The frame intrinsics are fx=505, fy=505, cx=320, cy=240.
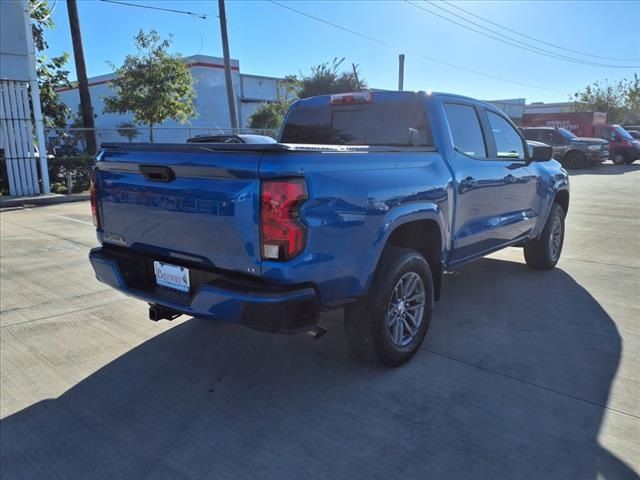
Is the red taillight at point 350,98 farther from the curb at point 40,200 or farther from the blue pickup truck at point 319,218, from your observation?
the curb at point 40,200

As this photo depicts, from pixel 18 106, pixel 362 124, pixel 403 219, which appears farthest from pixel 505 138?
pixel 18 106

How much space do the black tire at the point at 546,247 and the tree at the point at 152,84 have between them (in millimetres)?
15343

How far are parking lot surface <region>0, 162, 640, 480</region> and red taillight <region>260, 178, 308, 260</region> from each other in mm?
1066

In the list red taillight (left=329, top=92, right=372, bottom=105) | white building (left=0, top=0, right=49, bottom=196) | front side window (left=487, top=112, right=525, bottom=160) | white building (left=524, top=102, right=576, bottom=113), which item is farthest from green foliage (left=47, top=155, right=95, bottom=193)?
white building (left=524, top=102, right=576, bottom=113)

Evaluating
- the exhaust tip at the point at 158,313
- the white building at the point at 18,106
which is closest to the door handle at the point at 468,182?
the exhaust tip at the point at 158,313

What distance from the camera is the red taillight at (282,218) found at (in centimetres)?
259

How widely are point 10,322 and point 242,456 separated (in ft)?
9.91

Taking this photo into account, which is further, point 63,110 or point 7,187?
point 63,110

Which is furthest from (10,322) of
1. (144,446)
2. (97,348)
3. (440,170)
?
(440,170)

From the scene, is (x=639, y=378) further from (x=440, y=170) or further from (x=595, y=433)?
(x=440, y=170)

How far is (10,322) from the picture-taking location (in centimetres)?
450

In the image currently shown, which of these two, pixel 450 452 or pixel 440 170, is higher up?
pixel 440 170

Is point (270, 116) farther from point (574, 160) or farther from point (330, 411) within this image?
point (330, 411)

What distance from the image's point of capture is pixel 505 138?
5.16 metres
